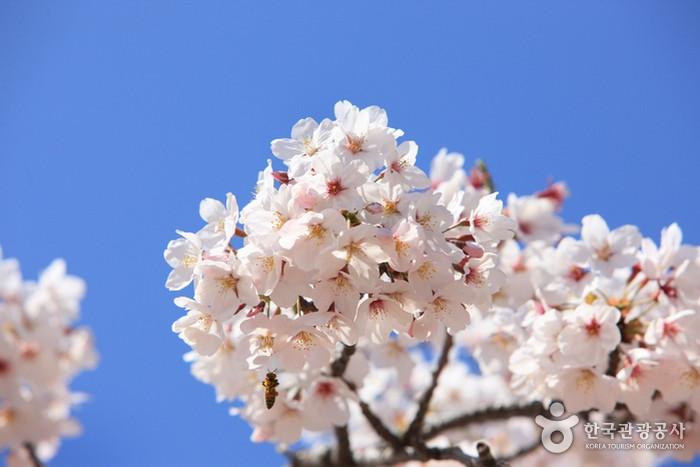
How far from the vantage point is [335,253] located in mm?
1978

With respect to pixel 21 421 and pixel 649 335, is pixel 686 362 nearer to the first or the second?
pixel 649 335

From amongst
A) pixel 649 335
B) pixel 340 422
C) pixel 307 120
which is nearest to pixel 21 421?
pixel 340 422

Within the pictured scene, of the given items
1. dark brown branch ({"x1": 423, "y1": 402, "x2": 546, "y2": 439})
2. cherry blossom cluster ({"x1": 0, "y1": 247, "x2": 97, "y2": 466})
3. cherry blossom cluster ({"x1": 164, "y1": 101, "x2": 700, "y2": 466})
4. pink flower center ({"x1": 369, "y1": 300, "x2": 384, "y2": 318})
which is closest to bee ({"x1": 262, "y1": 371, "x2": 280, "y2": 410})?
cherry blossom cluster ({"x1": 164, "y1": 101, "x2": 700, "y2": 466})

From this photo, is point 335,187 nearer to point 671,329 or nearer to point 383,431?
point 671,329

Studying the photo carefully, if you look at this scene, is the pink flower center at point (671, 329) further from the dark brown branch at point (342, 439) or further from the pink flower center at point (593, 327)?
the dark brown branch at point (342, 439)

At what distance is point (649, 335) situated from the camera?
283 centimetres

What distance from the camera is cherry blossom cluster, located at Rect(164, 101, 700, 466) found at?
6.78 ft

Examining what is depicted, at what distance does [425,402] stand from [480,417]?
59cm

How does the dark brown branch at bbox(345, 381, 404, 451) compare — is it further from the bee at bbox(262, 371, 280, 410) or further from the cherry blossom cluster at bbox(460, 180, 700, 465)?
the bee at bbox(262, 371, 280, 410)

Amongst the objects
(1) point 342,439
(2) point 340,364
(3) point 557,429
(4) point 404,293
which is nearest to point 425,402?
(1) point 342,439

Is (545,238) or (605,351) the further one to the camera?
(545,238)

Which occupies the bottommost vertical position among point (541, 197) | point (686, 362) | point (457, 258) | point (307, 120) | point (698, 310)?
point (686, 362)

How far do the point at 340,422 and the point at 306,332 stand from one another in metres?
1.09

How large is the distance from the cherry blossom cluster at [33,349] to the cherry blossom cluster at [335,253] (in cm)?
297
